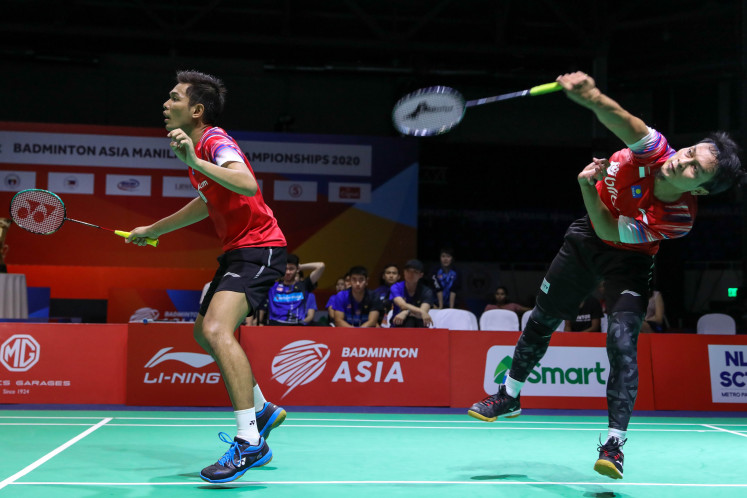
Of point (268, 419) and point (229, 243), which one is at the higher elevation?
point (229, 243)

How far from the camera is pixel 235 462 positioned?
11.4ft

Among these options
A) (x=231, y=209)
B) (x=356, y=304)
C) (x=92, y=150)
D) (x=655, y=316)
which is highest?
(x=92, y=150)

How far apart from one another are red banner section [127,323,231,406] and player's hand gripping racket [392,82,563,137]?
3.53 m

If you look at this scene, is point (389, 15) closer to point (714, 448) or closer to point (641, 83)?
point (641, 83)

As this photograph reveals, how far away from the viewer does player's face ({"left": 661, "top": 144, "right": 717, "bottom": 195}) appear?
10.6 ft

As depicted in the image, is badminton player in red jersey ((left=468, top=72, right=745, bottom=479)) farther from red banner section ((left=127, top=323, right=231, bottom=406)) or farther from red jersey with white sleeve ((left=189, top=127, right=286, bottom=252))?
red banner section ((left=127, top=323, right=231, bottom=406))

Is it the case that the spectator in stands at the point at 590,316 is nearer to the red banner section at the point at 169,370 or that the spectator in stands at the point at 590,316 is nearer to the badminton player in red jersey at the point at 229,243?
the red banner section at the point at 169,370

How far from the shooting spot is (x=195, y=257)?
41.8 ft

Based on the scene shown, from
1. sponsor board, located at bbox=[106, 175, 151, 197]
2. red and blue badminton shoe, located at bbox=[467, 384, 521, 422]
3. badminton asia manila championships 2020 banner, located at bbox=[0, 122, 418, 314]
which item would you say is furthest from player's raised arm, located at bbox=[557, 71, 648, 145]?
sponsor board, located at bbox=[106, 175, 151, 197]

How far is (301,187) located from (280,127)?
2.02 m

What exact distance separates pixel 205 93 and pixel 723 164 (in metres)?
2.52

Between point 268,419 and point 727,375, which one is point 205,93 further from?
point 727,375

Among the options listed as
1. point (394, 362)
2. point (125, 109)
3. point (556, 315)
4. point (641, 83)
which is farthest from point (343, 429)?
point (641, 83)

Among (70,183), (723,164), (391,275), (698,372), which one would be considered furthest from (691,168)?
(70,183)
